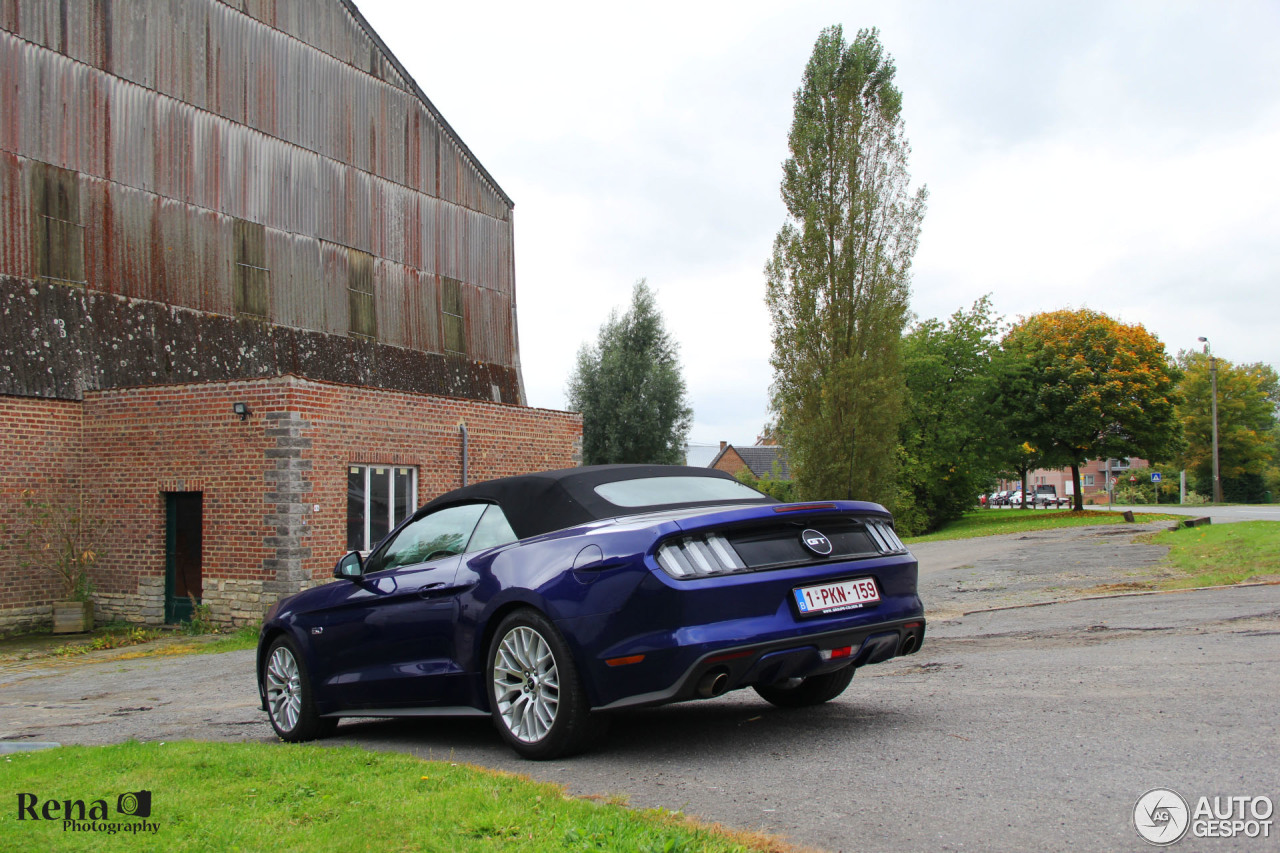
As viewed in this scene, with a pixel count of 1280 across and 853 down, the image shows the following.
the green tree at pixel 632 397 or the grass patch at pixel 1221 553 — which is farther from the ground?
the green tree at pixel 632 397

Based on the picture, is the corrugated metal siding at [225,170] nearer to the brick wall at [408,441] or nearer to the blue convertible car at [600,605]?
the brick wall at [408,441]

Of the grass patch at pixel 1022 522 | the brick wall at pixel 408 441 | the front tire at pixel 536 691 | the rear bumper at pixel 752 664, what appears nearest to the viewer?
the rear bumper at pixel 752 664

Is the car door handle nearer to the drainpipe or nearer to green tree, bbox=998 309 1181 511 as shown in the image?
the drainpipe

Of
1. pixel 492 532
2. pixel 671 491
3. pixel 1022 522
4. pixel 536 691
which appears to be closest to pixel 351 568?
pixel 492 532

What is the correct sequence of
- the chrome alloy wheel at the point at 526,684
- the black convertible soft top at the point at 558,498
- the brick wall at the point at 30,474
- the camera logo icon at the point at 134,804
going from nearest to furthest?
the camera logo icon at the point at 134,804
the chrome alloy wheel at the point at 526,684
the black convertible soft top at the point at 558,498
the brick wall at the point at 30,474

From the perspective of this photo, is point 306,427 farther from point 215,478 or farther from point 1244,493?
point 1244,493

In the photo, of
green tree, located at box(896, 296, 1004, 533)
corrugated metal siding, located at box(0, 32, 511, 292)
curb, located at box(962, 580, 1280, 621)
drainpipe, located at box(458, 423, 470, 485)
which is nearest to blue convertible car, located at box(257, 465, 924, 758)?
curb, located at box(962, 580, 1280, 621)

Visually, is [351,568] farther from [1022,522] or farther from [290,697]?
[1022,522]

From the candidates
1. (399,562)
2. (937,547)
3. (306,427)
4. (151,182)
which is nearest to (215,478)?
(306,427)

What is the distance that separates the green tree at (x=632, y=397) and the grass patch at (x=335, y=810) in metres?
46.4

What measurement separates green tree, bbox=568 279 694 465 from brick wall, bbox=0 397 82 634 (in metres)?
36.6

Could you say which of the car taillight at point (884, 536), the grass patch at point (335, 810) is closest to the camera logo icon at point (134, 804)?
the grass patch at point (335, 810)

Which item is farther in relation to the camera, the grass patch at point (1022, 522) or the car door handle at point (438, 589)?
the grass patch at point (1022, 522)

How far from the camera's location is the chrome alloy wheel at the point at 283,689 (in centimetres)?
622
